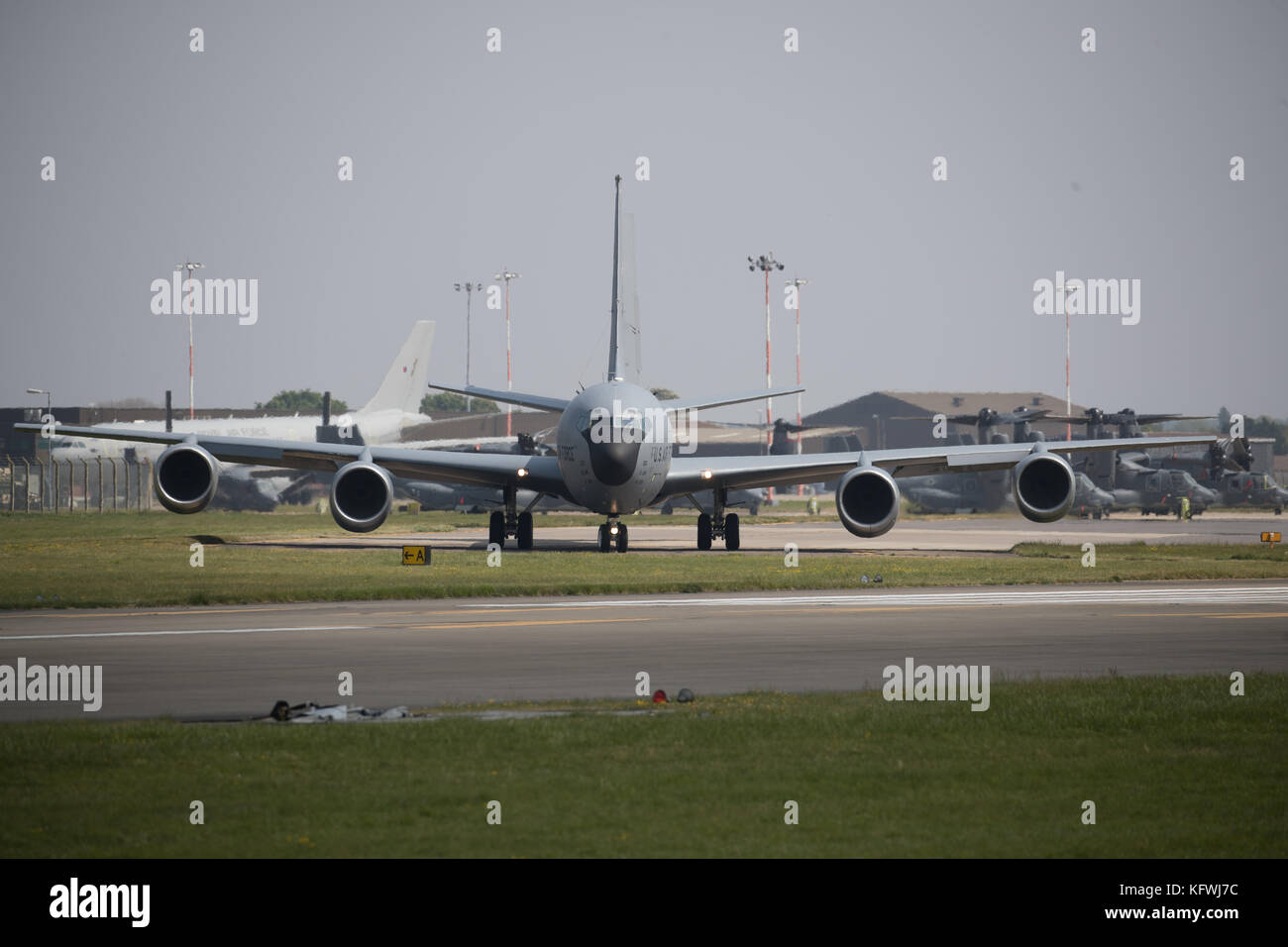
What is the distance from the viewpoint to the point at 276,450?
124 feet

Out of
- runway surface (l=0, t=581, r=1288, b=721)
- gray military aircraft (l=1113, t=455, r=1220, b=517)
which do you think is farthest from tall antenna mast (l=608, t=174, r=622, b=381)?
gray military aircraft (l=1113, t=455, r=1220, b=517)

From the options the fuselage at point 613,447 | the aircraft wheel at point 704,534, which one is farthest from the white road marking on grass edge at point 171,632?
the aircraft wheel at point 704,534

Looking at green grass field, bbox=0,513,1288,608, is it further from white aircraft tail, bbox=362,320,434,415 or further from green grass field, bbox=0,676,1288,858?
white aircraft tail, bbox=362,320,434,415

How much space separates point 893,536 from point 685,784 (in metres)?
44.1

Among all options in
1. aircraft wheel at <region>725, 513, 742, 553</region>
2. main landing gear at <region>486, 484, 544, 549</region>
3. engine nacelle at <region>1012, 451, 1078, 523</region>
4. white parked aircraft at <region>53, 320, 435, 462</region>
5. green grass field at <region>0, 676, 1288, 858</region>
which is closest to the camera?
green grass field at <region>0, 676, 1288, 858</region>

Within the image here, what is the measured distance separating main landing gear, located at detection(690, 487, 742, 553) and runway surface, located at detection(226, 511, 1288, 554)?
0.59 metres

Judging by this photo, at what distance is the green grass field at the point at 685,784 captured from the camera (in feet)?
27.6

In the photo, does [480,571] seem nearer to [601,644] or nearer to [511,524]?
[511,524]

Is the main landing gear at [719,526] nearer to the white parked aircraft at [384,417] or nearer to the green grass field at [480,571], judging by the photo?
the green grass field at [480,571]

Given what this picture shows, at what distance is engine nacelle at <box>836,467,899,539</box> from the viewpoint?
36.0 meters

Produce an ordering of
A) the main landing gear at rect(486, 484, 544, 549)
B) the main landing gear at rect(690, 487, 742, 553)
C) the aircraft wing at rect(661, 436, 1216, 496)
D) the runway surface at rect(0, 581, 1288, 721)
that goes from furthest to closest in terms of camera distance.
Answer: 1. the main landing gear at rect(690, 487, 742, 553)
2. the main landing gear at rect(486, 484, 544, 549)
3. the aircraft wing at rect(661, 436, 1216, 496)
4. the runway surface at rect(0, 581, 1288, 721)

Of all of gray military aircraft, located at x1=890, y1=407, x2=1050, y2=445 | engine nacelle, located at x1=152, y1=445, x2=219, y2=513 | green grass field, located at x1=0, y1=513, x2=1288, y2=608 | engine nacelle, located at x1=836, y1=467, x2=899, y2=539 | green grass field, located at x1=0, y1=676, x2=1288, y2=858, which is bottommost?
green grass field, located at x1=0, y1=676, x2=1288, y2=858
